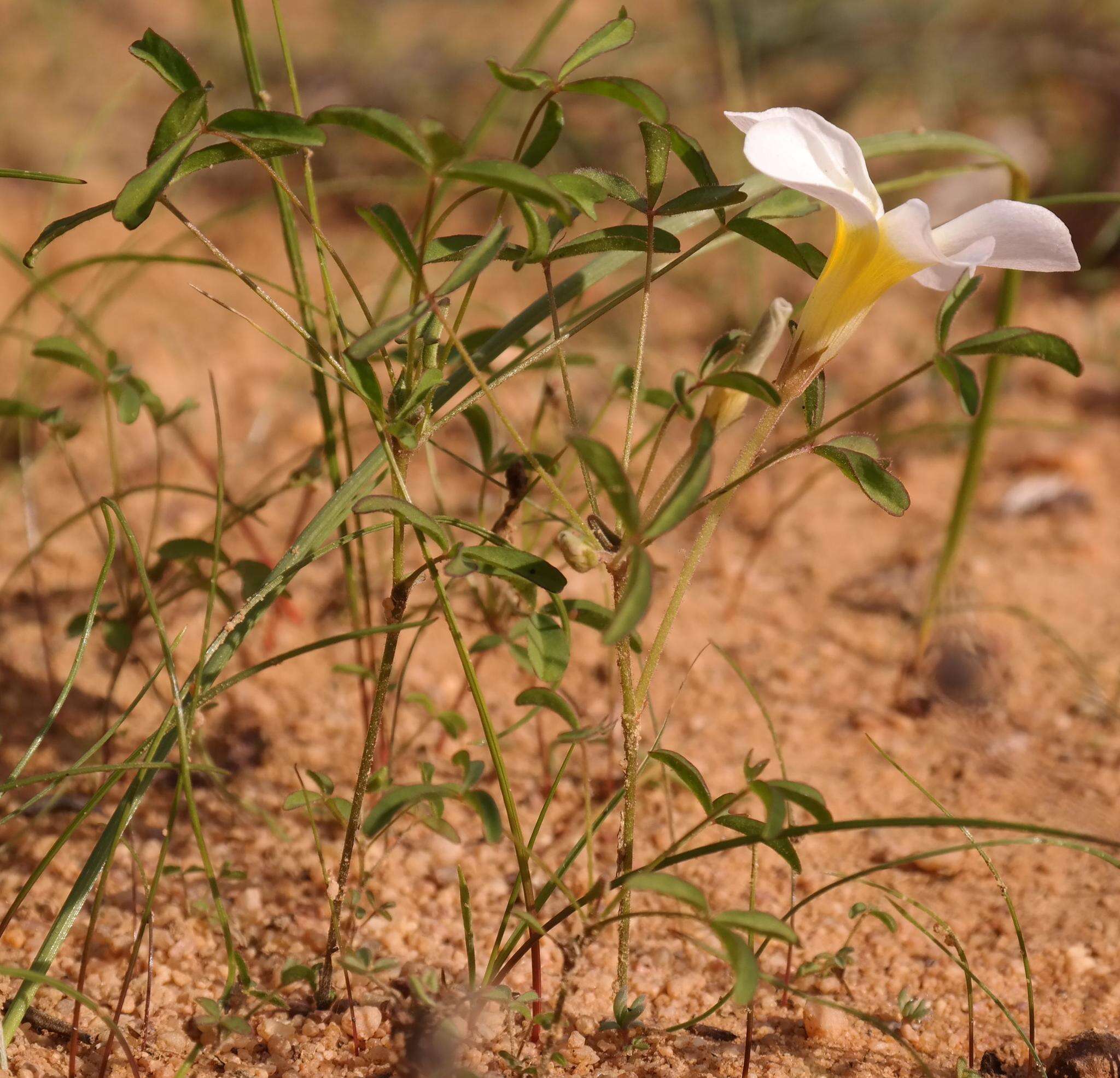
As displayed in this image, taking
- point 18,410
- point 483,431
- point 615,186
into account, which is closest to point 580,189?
point 615,186

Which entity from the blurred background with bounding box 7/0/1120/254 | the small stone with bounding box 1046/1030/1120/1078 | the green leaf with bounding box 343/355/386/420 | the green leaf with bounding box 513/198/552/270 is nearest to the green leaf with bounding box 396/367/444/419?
the green leaf with bounding box 343/355/386/420

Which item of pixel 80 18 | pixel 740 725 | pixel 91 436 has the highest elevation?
pixel 80 18

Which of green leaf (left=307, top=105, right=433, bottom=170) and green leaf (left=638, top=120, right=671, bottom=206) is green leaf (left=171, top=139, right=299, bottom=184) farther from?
green leaf (left=638, top=120, right=671, bottom=206)

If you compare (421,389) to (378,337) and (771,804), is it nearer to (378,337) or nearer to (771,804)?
(378,337)

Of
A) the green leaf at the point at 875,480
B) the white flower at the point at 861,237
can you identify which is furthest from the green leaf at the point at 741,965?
the white flower at the point at 861,237

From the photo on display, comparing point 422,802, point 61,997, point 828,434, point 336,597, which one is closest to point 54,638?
point 336,597

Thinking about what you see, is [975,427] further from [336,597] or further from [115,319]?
[115,319]

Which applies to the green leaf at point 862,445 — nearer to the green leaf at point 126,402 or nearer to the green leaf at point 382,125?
the green leaf at point 382,125
